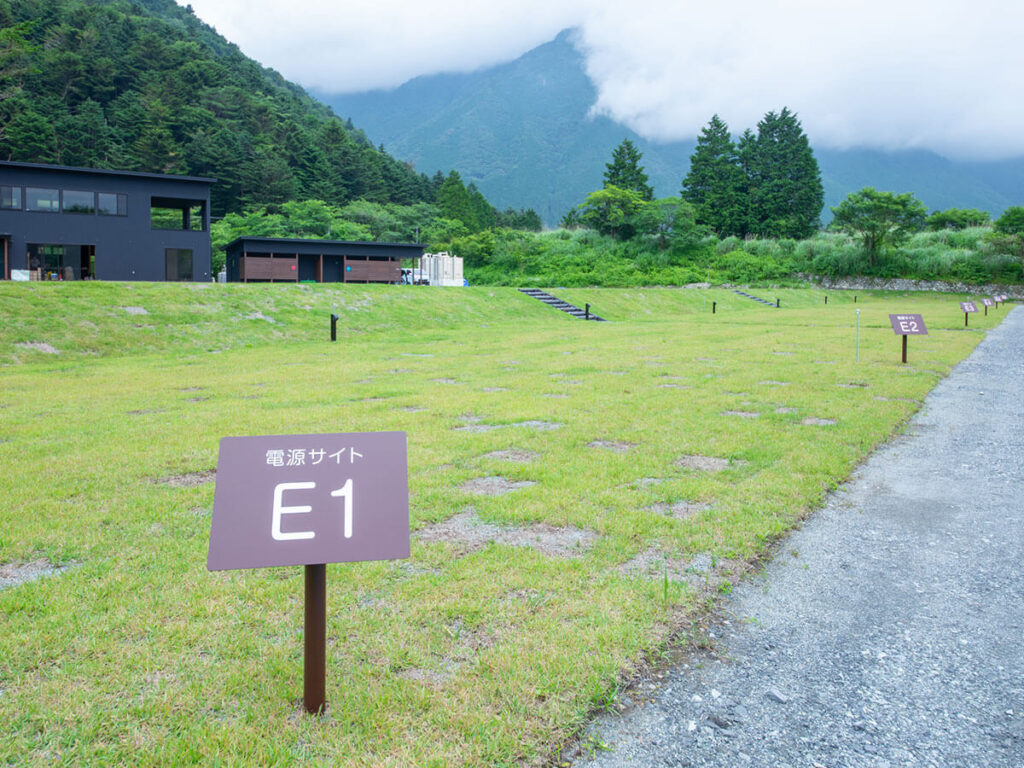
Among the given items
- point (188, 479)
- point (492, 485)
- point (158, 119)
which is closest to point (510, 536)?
point (492, 485)

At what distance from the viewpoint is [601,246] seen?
194ft

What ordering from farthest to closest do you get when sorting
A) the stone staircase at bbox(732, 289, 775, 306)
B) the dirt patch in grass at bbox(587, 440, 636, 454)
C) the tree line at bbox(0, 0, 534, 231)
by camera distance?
the tree line at bbox(0, 0, 534, 231) < the stone staircase at bbox(732, 289, 775, 306) < the dirt patch in grass at bbox(587, 440, 636, 454)

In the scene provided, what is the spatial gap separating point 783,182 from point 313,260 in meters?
52.5

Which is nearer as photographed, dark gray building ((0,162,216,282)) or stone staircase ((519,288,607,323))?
dark gray building ((0,162,216,282))

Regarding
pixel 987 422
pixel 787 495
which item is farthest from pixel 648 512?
pixel 987 422

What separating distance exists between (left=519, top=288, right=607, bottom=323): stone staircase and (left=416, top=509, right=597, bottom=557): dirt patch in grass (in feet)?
82.2

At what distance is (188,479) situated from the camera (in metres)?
5.73

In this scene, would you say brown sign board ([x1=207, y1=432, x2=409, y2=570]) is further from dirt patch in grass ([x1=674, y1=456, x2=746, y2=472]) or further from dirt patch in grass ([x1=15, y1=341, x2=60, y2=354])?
dirt patch in grass ([x1=15, y1=341, x2=60, y2=354])

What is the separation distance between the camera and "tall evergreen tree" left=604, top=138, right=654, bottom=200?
71188 mm

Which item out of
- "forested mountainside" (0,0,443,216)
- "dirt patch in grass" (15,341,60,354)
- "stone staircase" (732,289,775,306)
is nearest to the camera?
"dirt patch in grass" (15,341,60,354)

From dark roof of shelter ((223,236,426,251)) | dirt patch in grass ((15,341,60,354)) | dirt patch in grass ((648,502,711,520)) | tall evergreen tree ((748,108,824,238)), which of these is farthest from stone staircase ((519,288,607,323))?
tall evergreen tree ((748,108,824,238))

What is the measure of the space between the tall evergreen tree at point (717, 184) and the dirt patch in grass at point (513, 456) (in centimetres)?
6485

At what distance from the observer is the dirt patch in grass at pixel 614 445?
6.79m

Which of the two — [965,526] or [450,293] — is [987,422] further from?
[450,293]
